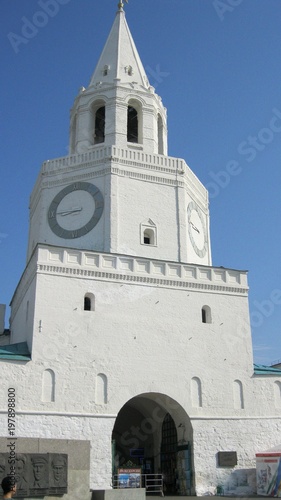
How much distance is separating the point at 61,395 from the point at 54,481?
3.25m

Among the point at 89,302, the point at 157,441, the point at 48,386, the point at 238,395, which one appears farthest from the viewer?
the point at 157,441

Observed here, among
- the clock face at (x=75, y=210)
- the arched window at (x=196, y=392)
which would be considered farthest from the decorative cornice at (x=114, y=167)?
the arched window at (x=196, y=392)

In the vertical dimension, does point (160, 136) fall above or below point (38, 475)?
above

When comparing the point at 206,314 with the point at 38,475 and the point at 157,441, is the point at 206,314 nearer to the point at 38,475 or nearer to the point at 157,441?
the point at 157,441

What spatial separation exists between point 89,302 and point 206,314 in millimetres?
5422

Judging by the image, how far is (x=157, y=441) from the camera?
2580 cm

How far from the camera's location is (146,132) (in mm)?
27891

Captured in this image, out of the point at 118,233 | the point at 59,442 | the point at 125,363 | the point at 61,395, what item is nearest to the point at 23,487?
the point at 59,442

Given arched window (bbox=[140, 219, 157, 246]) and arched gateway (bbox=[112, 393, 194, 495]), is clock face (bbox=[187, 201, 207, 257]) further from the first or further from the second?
arched gateway (bbox=[112, 393, 194, 495])

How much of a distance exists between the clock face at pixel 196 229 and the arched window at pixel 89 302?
6588 millimetres

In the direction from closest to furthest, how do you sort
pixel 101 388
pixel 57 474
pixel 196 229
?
pixel 57 474 → pixel 101 388 → pixel 196 229

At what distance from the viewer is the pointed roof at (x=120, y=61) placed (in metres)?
29.2

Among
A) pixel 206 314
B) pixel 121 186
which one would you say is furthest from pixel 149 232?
pixel 206 314

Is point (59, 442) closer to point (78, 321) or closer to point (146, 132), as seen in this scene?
point (78, 321)
